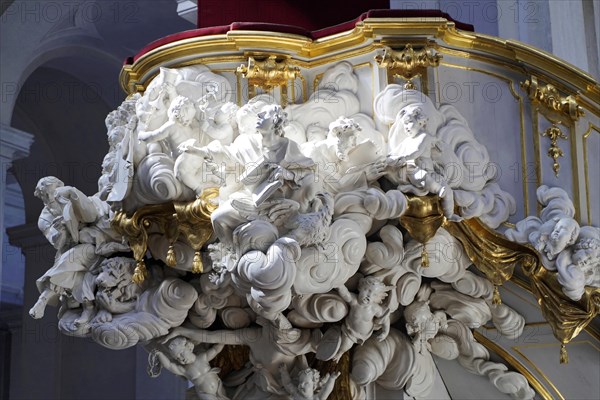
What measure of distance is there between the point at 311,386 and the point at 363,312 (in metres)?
0.50

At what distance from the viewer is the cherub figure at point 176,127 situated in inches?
214

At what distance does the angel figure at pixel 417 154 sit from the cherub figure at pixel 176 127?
3.12 ft

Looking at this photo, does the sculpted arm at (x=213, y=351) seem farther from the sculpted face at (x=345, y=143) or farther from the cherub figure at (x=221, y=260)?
the sculpted face at (x=345, y=143)

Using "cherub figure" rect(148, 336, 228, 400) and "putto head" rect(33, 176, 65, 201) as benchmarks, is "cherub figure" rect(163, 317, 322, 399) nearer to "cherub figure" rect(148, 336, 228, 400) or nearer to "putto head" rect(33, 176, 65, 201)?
"cherub figure" rect(148, 336, 228, 400)

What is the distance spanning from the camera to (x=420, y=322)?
579 cm

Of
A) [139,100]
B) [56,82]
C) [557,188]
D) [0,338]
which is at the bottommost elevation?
[0,338]

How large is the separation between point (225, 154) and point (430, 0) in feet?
11.8

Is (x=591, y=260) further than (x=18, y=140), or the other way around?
(x=18, y=140)

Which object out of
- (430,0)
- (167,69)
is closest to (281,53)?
(167,69)

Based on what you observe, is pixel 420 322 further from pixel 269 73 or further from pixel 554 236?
pixel 269 73

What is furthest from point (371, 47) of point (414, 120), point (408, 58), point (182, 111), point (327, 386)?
point (327, 386)

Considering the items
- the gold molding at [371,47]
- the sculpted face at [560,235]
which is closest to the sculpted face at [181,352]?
the gold molding at [371,47]

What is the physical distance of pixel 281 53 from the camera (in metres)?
5.65

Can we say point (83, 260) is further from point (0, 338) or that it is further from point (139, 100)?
point (0, 338)
